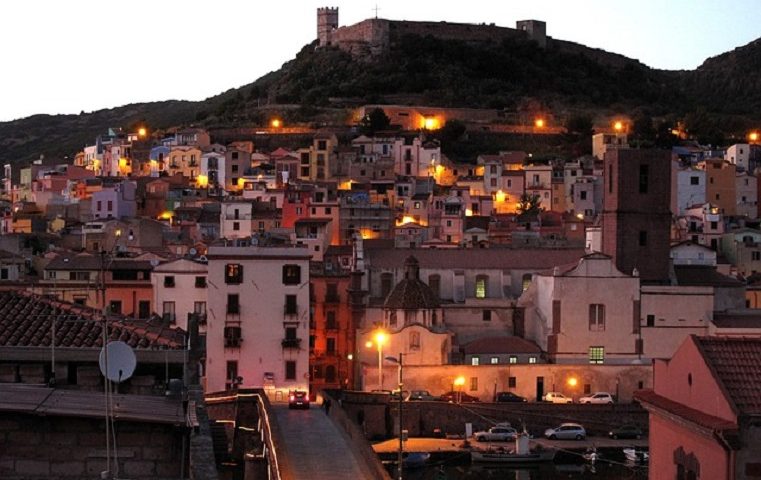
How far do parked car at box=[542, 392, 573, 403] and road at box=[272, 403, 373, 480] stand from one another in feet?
34.7

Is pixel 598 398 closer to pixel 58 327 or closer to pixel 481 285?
pixel 481 285

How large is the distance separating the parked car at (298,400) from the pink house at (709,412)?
85.9 feet

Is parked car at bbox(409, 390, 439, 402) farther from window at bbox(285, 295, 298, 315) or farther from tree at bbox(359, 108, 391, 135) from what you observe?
tree at bbox(359, 108, 391, 135)

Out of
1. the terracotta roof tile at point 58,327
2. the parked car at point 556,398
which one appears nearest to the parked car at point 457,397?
the parked car at point 556,398

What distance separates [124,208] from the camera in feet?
264

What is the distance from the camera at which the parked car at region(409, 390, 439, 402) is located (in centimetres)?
4931

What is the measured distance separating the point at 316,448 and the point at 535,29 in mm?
109908

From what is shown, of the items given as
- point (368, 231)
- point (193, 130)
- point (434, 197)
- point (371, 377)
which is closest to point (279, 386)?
point (371, 377)

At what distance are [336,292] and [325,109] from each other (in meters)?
Answer: 59.5

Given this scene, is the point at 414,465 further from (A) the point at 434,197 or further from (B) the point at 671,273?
(A) the point at 434,197

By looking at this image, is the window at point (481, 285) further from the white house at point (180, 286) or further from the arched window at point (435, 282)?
the white house at point (180, 286)

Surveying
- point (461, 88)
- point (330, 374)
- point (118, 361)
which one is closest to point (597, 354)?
point (330, 374)

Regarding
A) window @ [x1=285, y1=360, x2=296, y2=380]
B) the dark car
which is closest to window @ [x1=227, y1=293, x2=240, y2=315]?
window @ [x1=285, y1=360, x2=296, y2=380]

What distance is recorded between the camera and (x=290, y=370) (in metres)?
49.0
